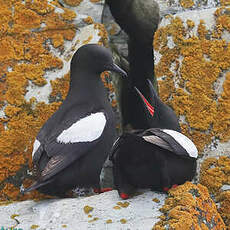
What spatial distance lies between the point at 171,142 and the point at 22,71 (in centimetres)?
215

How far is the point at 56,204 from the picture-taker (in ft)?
12.5

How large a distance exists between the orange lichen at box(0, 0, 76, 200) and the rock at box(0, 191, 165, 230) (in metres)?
0.68

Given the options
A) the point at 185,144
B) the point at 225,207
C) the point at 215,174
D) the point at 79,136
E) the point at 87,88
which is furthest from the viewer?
the point at 215,174

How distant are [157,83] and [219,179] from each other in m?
1.41

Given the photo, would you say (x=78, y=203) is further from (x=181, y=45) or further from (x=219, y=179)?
Result: (x=181, y=45)

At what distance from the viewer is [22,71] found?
5.14 meters

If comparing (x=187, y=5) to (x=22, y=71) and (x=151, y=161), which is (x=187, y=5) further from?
(x=151, y=161)

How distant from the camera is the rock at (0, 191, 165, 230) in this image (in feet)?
11.2

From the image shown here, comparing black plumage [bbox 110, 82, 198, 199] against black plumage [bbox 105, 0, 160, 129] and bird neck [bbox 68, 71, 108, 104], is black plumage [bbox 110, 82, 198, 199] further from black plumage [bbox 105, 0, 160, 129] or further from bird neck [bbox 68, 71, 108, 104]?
black plumage [bbox 105, 0, 160, 129]

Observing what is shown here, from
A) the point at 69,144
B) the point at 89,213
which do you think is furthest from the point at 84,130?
the point at 89,213

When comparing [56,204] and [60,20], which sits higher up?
[60,20]

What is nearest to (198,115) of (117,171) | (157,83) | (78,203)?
(157,83)

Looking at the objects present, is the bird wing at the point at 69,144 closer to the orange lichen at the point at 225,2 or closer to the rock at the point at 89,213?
the rock at the point at 89,213

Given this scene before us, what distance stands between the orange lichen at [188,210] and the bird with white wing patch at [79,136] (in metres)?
0.83
